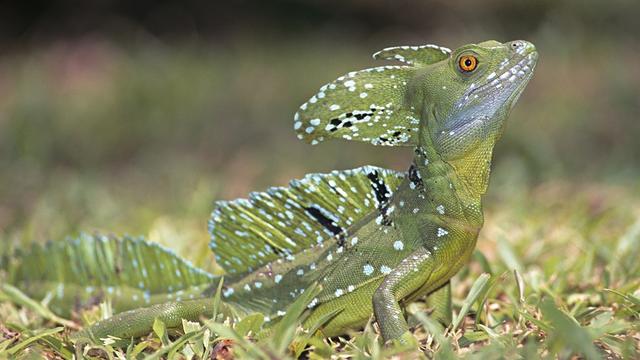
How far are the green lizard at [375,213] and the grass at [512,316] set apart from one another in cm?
14

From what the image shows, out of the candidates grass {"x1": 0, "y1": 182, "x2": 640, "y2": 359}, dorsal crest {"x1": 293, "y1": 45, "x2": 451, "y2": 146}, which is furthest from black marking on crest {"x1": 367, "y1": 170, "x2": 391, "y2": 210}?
grass {"x1": 0, "y1": 182, "x2": 640, "y2": 359}

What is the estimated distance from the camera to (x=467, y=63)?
127 inches

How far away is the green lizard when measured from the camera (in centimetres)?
322

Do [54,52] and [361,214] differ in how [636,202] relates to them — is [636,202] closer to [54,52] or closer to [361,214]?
[361,214]

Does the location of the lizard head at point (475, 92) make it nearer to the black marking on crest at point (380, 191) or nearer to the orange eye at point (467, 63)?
the orange eye at point (467, 63)

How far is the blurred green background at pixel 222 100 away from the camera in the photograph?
626 centimetres

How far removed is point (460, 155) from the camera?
323 cm

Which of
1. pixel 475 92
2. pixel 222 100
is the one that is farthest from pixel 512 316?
pixel 222 100

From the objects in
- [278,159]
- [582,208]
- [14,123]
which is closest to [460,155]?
[582,208]

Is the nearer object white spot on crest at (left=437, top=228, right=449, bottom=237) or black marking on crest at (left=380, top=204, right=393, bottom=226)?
white spot on crest at (left=437, top=228, right=449, bottom=237)

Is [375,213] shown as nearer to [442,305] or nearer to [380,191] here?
[380,191]

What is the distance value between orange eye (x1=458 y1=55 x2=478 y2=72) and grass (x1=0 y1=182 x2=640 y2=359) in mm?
929

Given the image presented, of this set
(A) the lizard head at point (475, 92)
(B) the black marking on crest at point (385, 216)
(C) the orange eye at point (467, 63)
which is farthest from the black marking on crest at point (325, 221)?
(C) the orange eye at point (467, 63)

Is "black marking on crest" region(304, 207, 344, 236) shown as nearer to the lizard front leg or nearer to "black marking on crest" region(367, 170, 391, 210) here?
"black marking on crest" region(367, 170, 391, 210)
